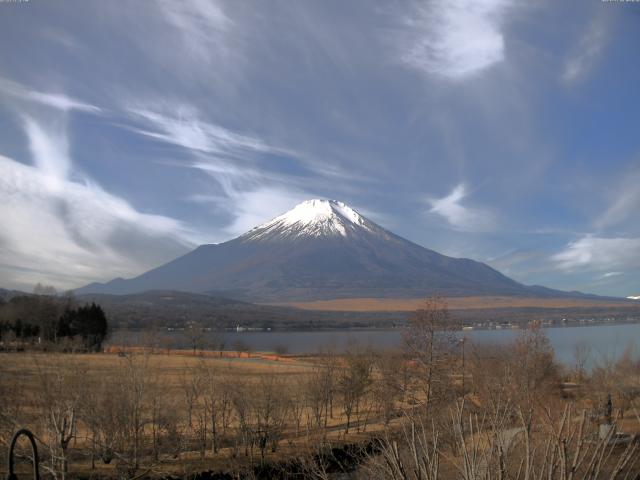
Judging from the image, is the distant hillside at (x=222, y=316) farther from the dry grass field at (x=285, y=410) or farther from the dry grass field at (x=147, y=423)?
the dry grass field at (x=147, y=423)

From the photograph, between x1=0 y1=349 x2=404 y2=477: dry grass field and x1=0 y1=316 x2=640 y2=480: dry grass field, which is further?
x1=0 y1=349 x2=404 y2=477: dry grass field

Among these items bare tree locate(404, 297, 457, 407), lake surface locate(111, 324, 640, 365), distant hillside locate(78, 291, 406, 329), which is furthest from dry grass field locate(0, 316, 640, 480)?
distant hillside locate(78, 291, 406, 329)

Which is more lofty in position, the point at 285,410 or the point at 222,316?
the point at 222,316

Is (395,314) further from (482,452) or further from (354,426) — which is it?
(482,452)

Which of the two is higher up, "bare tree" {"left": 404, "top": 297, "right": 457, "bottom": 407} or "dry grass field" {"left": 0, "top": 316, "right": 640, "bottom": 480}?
"bare tree" {"left": 404, "top": 297, "right": 457, "bottom": 407}

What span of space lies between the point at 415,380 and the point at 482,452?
763 inches

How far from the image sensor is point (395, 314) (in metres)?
181

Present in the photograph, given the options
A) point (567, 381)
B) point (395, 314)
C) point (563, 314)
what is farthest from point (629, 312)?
point (567, 381)

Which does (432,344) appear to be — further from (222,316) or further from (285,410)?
(222,316)

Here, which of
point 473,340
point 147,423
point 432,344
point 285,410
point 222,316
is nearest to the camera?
point 147,423

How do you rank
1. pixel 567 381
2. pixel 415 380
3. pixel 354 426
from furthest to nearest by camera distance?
1. pixel 567 381
2. pixel 354 426
3. pixel 415 380

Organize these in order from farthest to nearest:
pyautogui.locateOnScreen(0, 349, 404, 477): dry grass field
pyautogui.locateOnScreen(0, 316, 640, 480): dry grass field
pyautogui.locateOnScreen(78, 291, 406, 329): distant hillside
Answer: pyautogui.locateOnScreen(78, 291, 406, 329): distant hillside < pyautogui.locateOnScreen(0, 349, 404, 477): dry grass field < pyautogui.locateOnScreen(0, 316, 640, 480): dry grass field

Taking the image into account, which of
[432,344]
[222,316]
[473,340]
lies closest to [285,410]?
[432,344]

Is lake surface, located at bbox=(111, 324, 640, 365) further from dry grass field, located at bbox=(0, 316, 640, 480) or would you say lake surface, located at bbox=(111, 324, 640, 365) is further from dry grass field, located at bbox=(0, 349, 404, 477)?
dry grass field, located at bbox=(0, 349, 404, 477)
